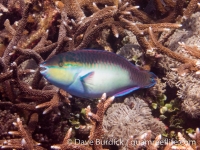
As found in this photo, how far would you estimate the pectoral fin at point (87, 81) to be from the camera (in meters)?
1.87

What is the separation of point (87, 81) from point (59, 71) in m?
0.24

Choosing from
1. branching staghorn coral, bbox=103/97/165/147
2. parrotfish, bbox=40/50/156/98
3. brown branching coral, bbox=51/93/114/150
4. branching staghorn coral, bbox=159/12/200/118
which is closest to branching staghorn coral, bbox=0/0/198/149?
brown branching coral, bbox=51/93/114/150

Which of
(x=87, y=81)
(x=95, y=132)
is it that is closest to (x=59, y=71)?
(x=87, y=81)

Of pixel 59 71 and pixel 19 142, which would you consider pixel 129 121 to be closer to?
pixel 19 142

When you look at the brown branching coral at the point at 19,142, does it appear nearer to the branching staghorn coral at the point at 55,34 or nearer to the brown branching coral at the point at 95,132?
the branching staghorn coral at the point at 55,34

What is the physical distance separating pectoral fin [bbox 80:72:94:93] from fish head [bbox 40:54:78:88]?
0.08 metres

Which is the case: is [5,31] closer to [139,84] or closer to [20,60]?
[20,60]

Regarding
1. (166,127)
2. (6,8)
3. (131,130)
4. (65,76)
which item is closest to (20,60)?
(6,8)

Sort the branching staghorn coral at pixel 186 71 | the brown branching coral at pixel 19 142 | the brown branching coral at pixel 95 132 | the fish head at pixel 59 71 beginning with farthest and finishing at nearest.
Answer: the branching staghorn coral at pixel 186 71 → the brown branching coral at pixel 19 142 → the brown branching coral at pixel 95 132 → the fish head at pixel 59 71

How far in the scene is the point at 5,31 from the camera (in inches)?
142

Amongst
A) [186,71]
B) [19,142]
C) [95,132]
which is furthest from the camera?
[186,71]

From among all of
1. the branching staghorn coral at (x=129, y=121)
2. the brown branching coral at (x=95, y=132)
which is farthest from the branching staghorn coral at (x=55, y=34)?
the branching staghorn coral at (x=129, y=121)

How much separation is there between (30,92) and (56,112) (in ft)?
1.36

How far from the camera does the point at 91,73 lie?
1.89m
